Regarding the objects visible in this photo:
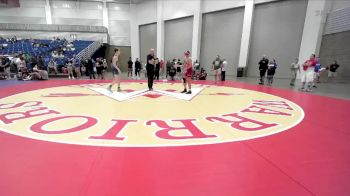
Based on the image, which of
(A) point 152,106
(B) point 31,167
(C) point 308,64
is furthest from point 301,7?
(B) point 31,167

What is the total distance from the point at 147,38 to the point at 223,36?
10380 millimetres

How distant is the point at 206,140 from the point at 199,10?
1817 centimetres

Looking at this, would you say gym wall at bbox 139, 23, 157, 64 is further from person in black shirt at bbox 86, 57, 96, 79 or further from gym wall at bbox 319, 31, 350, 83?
gym wall at bbox 319, 31, 350, 83

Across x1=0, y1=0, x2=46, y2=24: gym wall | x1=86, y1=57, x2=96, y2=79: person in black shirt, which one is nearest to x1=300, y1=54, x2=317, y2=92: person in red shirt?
x1=86, y1=57, x2=96, y2=79: person in black shirt

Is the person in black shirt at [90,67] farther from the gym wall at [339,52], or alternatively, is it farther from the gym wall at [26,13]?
the gym wall at [26,13]

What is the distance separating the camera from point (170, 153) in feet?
9.01

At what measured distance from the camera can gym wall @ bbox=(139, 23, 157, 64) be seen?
79.5 feet

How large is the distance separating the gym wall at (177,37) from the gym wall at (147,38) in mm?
1901

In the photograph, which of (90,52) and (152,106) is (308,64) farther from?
(90,52)

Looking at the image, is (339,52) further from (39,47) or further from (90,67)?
(39,47)

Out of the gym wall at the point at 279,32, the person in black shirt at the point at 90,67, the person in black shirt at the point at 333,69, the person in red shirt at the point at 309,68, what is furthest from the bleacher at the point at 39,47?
the person in black shirt at the point at 333,69

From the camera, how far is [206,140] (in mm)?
3186

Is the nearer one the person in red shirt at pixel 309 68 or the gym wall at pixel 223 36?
the person in red shirt at pixel 309 68

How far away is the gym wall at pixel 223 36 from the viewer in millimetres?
17422
